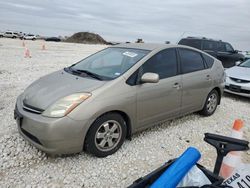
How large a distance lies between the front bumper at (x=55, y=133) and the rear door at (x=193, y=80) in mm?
2272

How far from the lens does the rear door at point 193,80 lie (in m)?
4.66

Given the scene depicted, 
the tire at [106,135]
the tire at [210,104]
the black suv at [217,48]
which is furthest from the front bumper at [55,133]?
the black suv at [217,48]

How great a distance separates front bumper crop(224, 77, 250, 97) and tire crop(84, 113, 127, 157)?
5092mm

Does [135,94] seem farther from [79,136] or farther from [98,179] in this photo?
[98,179]

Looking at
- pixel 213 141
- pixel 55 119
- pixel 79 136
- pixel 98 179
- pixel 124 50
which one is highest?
pixel 124 50

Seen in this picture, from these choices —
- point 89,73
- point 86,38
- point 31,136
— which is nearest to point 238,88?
point 89,73

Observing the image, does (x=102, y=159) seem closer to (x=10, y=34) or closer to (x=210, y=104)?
(x=210, y=104)

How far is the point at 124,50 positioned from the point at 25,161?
2.44 m

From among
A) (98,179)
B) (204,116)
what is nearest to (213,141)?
(98,179)

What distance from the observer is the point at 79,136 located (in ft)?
10.4

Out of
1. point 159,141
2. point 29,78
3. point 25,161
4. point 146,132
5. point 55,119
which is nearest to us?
point 55,119

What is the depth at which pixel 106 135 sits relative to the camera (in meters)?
3.45

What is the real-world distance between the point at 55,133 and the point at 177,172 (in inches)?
66.8

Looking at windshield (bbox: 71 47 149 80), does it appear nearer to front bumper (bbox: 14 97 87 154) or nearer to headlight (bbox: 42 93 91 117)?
headlight (bbox: 42 93 91 117)
